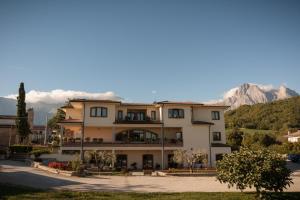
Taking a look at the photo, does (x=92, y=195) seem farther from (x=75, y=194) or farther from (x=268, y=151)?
(x=268, y=151)

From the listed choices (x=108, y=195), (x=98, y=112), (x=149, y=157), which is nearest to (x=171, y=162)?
(x=149, y=157)

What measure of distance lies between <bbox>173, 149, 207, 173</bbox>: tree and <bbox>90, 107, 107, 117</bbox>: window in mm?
12392

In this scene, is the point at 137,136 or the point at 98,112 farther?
the point at 137,136

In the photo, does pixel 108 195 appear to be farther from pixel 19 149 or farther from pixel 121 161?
pixel 19 149

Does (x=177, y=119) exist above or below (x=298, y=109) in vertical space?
below

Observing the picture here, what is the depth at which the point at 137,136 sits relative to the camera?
47156 millimetres

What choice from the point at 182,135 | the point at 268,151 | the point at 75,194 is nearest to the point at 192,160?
the point at 182,135

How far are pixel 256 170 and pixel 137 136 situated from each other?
30.3m

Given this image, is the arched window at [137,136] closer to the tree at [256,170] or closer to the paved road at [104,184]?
the paved road at [104,184]

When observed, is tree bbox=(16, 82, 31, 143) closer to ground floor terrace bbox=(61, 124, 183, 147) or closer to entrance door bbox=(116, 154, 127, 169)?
ground floor terrace bbox=(61, 124, 183, 147)

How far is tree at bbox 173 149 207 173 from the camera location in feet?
133

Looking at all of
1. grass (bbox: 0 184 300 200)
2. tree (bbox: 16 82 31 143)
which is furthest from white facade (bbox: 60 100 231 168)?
grass (bbox: 0 184 300 200)

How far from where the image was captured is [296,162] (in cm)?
5375

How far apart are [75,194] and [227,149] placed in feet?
106
